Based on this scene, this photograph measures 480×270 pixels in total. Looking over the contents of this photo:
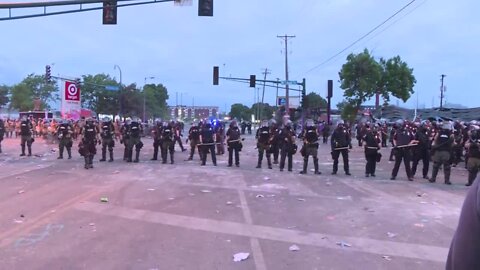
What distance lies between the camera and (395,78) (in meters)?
53.9

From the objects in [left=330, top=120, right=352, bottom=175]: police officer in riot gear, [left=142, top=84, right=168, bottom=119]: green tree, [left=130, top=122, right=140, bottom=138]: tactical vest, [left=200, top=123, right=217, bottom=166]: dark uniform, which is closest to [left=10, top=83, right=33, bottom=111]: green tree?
[left=142, top=84, right=168, bottom=119]: green tree

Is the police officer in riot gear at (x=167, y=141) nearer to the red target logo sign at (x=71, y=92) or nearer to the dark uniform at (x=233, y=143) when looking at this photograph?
the dark uniform at (x=233, y=143)

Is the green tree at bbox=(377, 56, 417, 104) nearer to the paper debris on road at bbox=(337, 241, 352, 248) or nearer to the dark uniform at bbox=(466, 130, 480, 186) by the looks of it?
the dark uniform at bbox=(466, 130, 480, 186)

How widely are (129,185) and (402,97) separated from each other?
147 ft

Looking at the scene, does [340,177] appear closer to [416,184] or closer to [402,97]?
[416,184]

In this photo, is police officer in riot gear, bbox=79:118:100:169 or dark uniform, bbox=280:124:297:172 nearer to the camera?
police officer in riot gear, bbox=79:118:100:169

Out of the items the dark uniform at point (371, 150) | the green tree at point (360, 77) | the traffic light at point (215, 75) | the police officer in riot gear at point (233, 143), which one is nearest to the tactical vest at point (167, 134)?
the police officer in riot gear at point (233, 143)

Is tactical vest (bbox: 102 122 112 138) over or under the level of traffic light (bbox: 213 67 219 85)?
under

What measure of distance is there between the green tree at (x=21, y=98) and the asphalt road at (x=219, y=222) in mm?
78803

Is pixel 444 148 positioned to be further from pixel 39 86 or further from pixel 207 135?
pixel 39 86

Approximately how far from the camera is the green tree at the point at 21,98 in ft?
294

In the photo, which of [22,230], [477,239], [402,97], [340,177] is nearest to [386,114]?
[402,97]

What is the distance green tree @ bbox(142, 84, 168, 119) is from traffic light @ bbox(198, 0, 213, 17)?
7643cm

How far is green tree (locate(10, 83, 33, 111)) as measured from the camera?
89688 mm
